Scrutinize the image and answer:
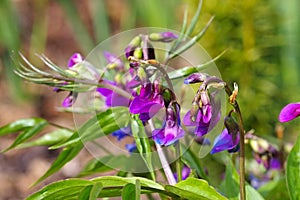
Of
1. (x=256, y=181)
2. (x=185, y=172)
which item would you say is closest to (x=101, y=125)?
(x=185, y=172)

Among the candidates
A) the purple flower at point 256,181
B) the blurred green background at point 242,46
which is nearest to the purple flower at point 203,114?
the purple flower at point 256,181

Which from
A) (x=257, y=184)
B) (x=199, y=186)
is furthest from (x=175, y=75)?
(x=257, y=184)

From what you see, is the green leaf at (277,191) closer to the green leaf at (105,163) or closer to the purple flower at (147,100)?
the green leaf at (105,163)

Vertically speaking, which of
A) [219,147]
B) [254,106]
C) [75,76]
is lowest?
[254,106]

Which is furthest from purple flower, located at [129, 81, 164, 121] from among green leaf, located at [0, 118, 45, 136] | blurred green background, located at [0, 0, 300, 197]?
blurred green background, located at [0, 0, 300, 197]

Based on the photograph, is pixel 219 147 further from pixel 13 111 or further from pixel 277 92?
pixel 13 111
